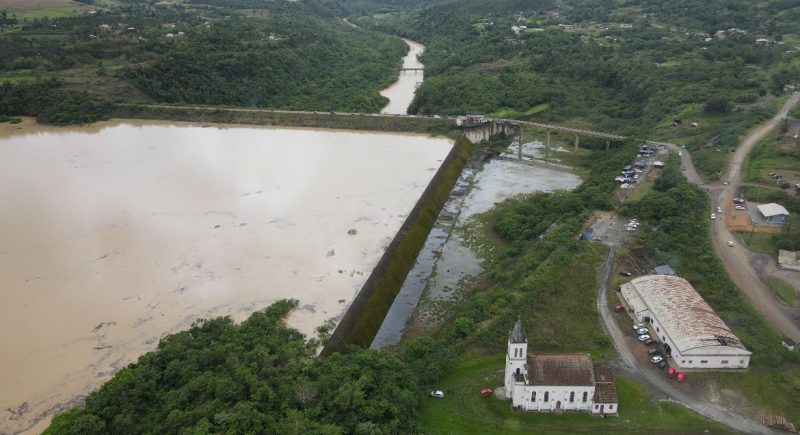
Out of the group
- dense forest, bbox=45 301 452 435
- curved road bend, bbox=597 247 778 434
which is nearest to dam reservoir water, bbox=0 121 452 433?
dense forest, bbox=45 301 452 435

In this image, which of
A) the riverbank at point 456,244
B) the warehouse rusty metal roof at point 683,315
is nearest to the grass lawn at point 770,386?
the warehouse rusty metal roof at point 683,315

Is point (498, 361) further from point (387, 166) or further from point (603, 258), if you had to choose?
point (387, 166)

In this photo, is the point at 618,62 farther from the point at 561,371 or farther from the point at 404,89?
the point at 561,371

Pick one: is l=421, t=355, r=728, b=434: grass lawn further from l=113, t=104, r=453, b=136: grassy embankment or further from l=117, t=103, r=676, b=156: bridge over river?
l=113, t=104, r=453, b=136: grassy embankment

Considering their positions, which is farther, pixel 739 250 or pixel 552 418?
pixel 739 250

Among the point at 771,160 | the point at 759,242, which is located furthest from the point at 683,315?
the point at 771,160

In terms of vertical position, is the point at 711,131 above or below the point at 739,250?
above

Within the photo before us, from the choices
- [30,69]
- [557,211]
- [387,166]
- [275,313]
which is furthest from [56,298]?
[30,69]
